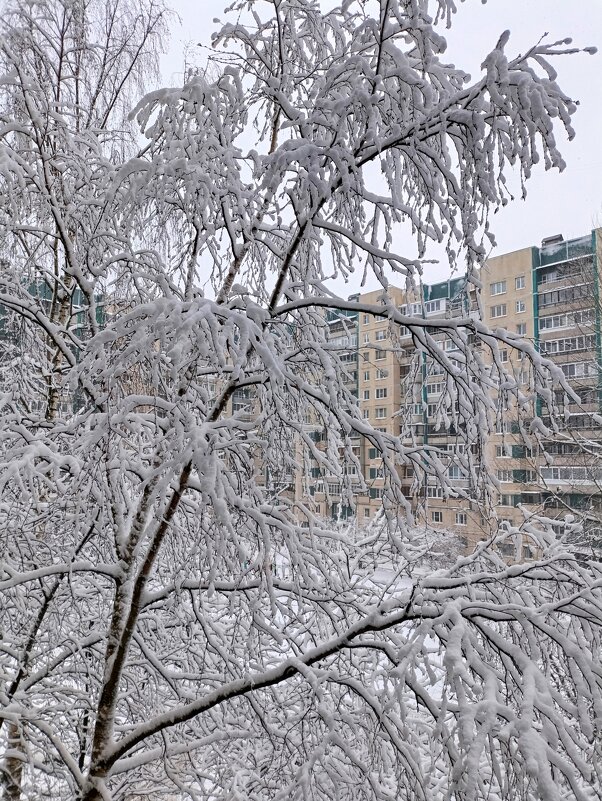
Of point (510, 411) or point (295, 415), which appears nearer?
point (510, 411)

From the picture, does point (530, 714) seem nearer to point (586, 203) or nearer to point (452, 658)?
point (452, 658)

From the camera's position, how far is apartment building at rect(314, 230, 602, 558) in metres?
2.26

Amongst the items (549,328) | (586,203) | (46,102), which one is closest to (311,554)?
(46,102)

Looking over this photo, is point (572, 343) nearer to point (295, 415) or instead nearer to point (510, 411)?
point (510, 411)

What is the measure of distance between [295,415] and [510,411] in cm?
88

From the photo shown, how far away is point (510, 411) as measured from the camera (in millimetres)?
2158

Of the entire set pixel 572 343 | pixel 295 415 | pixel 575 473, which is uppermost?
pixel 572 343

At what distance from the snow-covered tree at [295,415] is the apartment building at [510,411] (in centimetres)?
12

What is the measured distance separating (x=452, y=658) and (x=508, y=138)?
1.64 meters

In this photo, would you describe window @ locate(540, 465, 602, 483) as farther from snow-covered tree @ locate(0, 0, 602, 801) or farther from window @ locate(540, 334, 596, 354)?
snow-covered tree @ locate(0, 0, 602, 801)

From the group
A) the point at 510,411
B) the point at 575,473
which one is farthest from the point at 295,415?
the point at 575,473

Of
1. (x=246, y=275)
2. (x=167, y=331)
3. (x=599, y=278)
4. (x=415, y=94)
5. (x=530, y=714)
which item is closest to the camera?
(x=530, y=714)

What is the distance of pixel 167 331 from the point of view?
5.34 ft

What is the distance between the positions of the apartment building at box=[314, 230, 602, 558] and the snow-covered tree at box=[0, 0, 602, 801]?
0.12 meters
